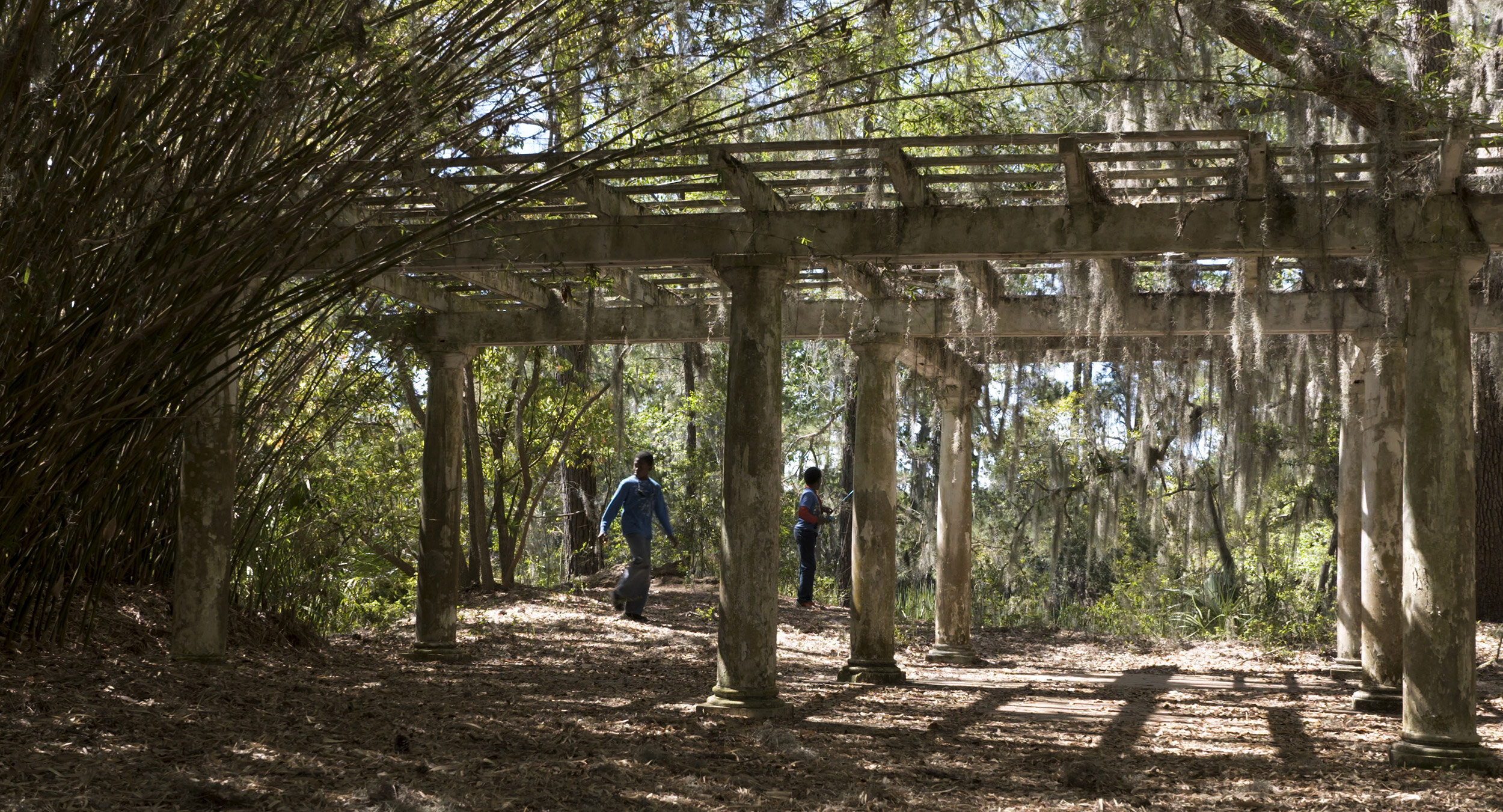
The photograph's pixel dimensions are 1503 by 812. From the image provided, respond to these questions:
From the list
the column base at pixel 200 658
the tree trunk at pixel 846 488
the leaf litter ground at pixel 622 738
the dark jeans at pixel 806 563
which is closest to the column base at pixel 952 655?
the leaf litter ground at pixel 622 738

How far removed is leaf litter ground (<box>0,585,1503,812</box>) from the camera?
16.3ft

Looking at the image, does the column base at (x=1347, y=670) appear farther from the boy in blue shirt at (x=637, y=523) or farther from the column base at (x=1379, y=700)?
the boy in blue shirt at (x=637, y=523)

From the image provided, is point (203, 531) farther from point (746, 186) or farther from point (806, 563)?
point (806, 563)

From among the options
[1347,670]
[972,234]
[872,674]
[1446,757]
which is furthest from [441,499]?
[1347,670]

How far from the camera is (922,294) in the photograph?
9781mm

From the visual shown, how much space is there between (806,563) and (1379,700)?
24.5 feet

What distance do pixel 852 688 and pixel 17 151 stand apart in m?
6.28

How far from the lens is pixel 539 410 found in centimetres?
1380

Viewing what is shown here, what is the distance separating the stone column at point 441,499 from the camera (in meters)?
9.95

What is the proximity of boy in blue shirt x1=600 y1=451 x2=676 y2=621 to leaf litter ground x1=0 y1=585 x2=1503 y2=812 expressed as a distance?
172 centimetres

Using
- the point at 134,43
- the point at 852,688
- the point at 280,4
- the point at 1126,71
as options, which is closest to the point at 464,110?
the point at 280,4

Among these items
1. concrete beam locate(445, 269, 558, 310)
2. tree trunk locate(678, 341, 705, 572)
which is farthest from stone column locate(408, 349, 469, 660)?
tree trunk locate(678, 341, 705, 572)

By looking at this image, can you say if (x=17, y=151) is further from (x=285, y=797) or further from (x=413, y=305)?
(x=413, y=305)

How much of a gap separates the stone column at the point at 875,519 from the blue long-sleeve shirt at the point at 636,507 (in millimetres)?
2745
